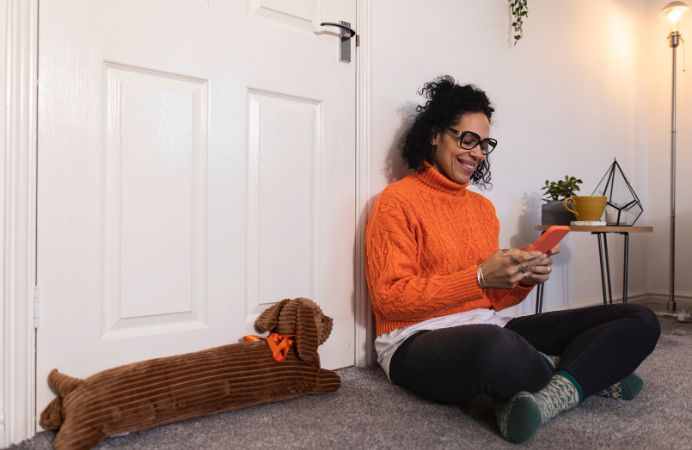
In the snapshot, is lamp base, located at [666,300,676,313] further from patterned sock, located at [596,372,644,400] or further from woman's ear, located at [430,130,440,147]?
woman's ear, located at [430,130,440,147]

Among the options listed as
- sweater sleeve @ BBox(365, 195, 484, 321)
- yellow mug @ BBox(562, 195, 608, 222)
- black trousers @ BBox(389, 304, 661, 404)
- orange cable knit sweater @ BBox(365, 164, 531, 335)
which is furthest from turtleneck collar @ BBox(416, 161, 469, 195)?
yellow mug @ BBox(562, 195, 608, 222)

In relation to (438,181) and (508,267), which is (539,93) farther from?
(508,267)

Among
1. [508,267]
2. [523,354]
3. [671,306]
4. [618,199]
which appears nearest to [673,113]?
[618,199]

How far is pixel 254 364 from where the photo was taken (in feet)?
3.98

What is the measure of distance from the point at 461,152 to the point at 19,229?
105 centimetres

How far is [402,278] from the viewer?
1.30m

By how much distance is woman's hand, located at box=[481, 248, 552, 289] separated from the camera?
3.93 feet

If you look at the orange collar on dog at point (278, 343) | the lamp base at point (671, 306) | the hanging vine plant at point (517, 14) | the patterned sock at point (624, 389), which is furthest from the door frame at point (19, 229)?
the lamp base at point (671, 306)

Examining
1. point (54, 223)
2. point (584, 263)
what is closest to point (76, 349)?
point (54, 223)

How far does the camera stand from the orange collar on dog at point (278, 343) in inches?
49.1

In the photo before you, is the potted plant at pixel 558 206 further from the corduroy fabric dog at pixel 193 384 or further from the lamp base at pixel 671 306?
the corduroy fabric dog at pixel 193 384

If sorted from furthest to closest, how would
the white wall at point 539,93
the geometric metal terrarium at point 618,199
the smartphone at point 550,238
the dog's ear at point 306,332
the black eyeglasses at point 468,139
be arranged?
the geometric metal terrarium at point 618,199, the white wall at point 539,93, the black eyeglasses at point 468,139, the dog's ear at point 306,332, the smartphone at point 550,238

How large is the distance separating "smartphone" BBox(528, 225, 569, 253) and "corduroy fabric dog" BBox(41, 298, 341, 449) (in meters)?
0.55

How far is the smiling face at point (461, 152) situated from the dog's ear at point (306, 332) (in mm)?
542
